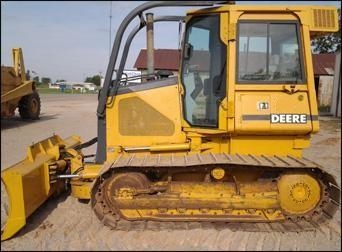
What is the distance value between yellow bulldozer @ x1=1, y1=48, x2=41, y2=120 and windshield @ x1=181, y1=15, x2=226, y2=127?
10.3m

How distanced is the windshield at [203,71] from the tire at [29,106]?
42.2 ft

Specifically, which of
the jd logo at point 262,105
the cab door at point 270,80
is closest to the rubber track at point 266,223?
the cab door at point 270,80

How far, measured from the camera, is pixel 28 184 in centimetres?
433

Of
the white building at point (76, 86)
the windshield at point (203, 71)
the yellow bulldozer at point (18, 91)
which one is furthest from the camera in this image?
the white building at point (76, 86)

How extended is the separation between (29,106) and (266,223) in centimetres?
1361

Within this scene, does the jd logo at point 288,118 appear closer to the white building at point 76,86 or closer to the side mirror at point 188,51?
the side mirror at point 188,51

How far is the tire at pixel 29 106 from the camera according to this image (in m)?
15.8

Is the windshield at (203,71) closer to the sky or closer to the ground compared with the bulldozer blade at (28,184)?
closer to the sky

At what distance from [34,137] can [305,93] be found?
934 centimetres

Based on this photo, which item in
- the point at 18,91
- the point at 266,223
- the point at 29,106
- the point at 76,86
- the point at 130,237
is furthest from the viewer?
the point at 76,86

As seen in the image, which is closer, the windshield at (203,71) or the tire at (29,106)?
the windshield at (203,71)

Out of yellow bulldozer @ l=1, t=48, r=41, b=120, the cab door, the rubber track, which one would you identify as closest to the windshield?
the cab door

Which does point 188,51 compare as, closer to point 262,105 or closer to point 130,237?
point 262,105

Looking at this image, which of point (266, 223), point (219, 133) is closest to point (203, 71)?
point (219, 133)
